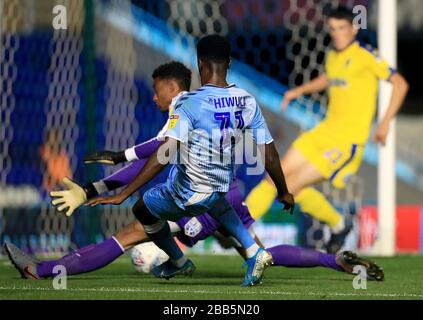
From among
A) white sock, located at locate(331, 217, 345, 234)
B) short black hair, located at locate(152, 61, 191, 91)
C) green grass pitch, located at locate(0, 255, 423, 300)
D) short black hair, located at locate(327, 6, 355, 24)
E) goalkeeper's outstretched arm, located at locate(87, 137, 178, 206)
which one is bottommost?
green grass pitch, located at locate(0, 255, 423, 300)

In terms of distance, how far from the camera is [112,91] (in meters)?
13.5

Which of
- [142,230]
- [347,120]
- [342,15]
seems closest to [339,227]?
[347,120]

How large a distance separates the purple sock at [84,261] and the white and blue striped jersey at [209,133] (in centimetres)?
80

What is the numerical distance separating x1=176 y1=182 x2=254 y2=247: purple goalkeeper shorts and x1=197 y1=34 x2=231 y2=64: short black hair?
51.4 inches

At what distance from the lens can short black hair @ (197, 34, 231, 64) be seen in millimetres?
6820

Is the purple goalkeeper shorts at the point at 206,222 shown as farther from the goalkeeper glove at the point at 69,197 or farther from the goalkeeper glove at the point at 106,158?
the goalkeeper glove at the point at 69,197

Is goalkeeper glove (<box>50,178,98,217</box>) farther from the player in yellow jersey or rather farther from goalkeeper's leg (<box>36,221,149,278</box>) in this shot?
the player in yellow jersey

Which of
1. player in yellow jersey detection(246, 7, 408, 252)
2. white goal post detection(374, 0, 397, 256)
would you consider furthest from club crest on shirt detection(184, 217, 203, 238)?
white goal post detection(374, 0, 397, 256)

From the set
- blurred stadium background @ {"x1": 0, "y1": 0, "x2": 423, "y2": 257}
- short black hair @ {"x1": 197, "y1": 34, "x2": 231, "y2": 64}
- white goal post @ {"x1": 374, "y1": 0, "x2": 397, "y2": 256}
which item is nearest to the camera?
short black hair @ {"x1": 197, "y1": 34, "x2": 231, "y2": 64}

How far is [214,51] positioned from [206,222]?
1512 millimetres

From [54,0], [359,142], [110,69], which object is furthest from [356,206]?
[54,0]

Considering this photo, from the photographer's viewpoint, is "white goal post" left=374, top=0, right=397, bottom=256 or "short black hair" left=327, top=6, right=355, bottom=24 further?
"white goal post" left=374, top=0, right=397, bottom=256

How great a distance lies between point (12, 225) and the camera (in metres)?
12.4

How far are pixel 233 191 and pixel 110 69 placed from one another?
6.41 m
